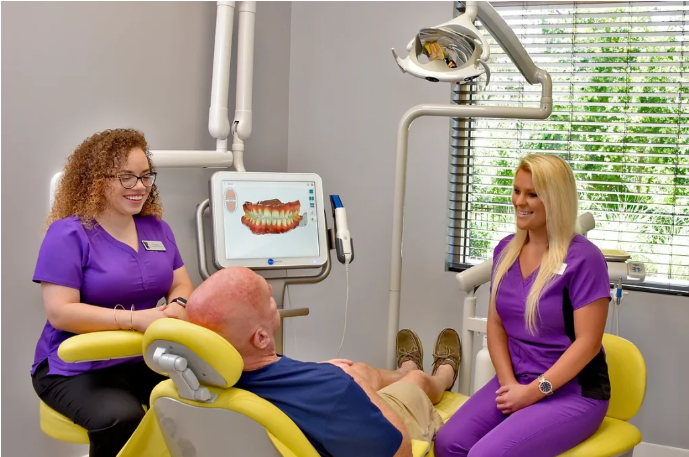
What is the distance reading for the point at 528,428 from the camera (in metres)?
1.99

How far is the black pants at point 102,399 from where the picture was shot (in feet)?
6.36

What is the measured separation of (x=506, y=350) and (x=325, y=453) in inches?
36.3

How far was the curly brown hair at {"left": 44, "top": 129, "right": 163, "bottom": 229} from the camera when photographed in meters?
2.17

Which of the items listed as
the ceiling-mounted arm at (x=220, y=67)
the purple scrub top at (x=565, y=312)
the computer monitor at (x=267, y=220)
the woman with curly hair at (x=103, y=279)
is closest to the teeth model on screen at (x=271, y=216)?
the computer monitor at (x=267, y=220)

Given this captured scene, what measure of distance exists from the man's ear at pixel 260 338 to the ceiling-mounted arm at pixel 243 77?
1.69 metres

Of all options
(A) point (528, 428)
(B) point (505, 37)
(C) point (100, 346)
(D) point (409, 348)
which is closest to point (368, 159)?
(D) point (409, 348)

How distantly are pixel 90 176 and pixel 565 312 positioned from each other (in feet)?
4.76

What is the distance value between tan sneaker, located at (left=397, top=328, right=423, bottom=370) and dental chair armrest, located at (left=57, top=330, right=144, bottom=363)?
56.5 inches

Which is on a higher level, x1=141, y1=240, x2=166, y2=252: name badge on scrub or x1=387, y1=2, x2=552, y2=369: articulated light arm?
x1=387, y1=2, x2=552, y2=369: articulated light arm

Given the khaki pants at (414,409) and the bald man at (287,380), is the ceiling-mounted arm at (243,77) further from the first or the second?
the bald man at (287,380)

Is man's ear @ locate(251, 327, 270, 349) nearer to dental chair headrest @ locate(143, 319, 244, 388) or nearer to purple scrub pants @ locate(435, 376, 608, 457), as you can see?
dental chair headrest @ locate(143, 319, 244, 388)

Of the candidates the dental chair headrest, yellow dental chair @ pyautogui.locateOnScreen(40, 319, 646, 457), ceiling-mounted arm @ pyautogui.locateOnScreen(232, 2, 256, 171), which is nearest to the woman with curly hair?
yellow dental chair @ pyautogui.locateOnScreen(40, 319, 646, 457)

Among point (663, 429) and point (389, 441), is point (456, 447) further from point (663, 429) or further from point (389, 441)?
point (663, 429)

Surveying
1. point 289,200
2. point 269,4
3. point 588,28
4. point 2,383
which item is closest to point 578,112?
point 588,28
